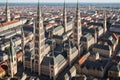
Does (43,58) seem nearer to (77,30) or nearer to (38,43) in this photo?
(38,43)

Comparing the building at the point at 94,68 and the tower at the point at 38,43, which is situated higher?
the tower at the point at 38,43

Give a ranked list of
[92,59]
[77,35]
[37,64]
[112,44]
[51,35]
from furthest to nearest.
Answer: [51,35] → [112,44] → [77,35] → [92,59] → [37,64]

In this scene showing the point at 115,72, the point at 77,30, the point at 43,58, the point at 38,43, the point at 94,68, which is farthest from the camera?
the point at 77,30

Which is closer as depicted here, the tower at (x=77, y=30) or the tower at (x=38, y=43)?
the tower at (x=38, y=43)

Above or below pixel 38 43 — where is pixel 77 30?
above

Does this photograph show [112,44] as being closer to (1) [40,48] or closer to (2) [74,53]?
(2) [74,53]

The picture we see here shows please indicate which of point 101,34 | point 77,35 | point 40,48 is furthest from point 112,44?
point 40,48

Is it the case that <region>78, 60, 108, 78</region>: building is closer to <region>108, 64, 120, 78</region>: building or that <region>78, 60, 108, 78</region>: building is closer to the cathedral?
<region>108, 64, 120, 78</region>: building

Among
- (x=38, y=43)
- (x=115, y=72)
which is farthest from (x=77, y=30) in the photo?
(x=115, y=72)

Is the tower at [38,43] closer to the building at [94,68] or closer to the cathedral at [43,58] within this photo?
the cathedral at [43,58]

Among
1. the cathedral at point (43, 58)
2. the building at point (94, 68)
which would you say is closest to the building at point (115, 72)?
the building at point (94, 68)

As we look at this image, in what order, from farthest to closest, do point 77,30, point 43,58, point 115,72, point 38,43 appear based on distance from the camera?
point 77,30 < point 43,58 < point 38,43 < point 115,72
